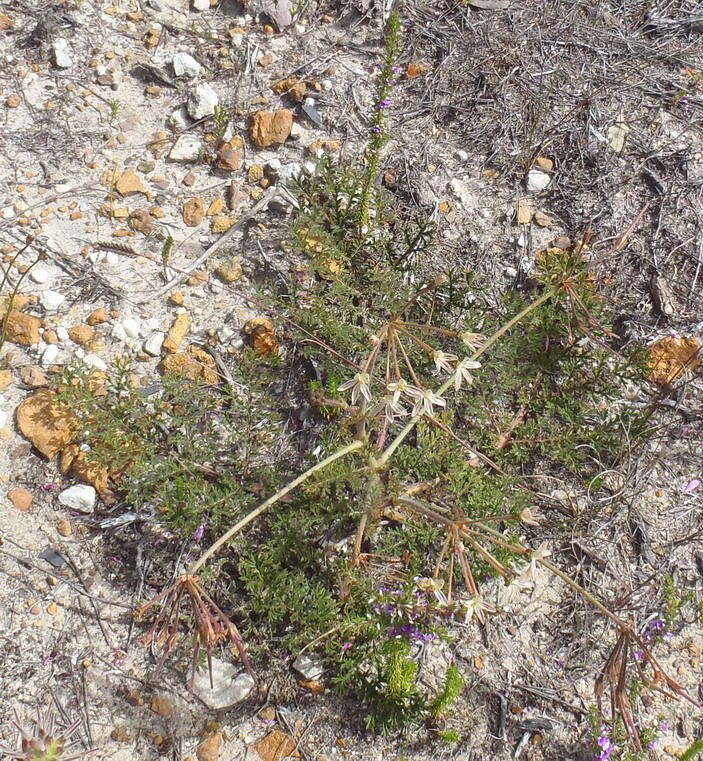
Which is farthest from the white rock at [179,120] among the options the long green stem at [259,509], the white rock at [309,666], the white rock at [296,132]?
the white rock at [309,666]

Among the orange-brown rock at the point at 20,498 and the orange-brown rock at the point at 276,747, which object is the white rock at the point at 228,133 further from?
the orange-brown rock at the point at 276,747

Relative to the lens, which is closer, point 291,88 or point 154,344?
point 154,344

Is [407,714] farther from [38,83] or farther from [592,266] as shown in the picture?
[38,83]

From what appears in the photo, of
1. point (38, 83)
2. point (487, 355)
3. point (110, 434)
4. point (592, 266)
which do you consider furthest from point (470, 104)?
point (110, 434)

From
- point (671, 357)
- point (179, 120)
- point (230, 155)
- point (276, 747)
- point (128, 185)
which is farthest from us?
point (179, 120)

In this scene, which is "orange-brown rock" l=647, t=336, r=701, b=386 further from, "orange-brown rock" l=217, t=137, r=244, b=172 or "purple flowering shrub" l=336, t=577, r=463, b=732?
"orange-brown rock" l=217, t=137, r=244, b=172

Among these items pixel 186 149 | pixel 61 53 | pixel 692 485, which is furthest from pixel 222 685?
pixel 61 53

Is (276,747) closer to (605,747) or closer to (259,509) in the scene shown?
(259,509)
